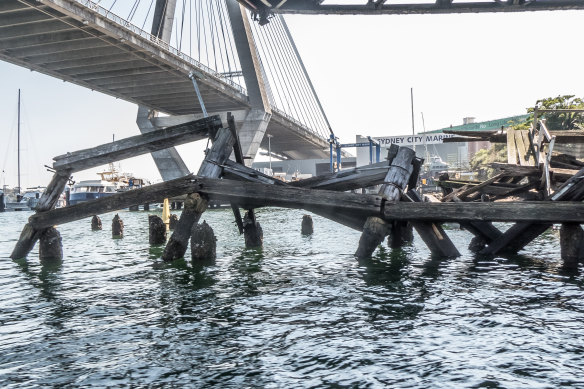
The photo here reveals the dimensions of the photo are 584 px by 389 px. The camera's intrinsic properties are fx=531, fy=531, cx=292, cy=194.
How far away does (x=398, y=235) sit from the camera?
35.1 feet

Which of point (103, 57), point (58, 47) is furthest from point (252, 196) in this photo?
point (103, 57)

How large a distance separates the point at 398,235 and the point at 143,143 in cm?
530

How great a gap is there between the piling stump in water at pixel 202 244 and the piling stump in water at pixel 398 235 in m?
3.50

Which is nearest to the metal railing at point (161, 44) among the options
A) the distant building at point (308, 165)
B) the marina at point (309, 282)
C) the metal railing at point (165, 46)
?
the metal railing at point (165, 46)

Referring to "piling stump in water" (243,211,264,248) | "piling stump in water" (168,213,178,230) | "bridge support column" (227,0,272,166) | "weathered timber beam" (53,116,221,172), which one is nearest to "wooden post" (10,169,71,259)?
"weathered timber beam" (53,116,221,172)

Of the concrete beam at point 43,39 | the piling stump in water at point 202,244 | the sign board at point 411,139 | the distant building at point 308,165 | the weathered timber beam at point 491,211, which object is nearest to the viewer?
the weathered timber beam at point 491,211

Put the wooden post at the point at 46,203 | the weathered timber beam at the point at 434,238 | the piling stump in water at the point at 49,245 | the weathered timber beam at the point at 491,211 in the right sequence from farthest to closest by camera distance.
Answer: the piling stump in water at the point at 49,245 < the wooden post at the point at 46,203 < the weathered timber beam at the point at 434,238 < the weathered timber beam at the point at 491,211

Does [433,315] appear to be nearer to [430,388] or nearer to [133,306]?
[430,388]

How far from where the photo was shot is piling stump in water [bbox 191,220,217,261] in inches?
401

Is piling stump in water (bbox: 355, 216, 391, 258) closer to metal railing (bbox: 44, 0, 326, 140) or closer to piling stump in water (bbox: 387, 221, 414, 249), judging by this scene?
piling stump in water (bbox: 387, 221, 414, 249)

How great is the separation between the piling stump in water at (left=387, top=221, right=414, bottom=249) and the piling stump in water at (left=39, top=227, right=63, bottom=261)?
23.3 feet

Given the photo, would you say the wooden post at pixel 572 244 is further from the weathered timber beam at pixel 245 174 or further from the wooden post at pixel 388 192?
the weathered timber beam at pixel 245 174

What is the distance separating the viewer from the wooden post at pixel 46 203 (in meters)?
10.6

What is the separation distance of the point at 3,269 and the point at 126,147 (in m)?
3.51
